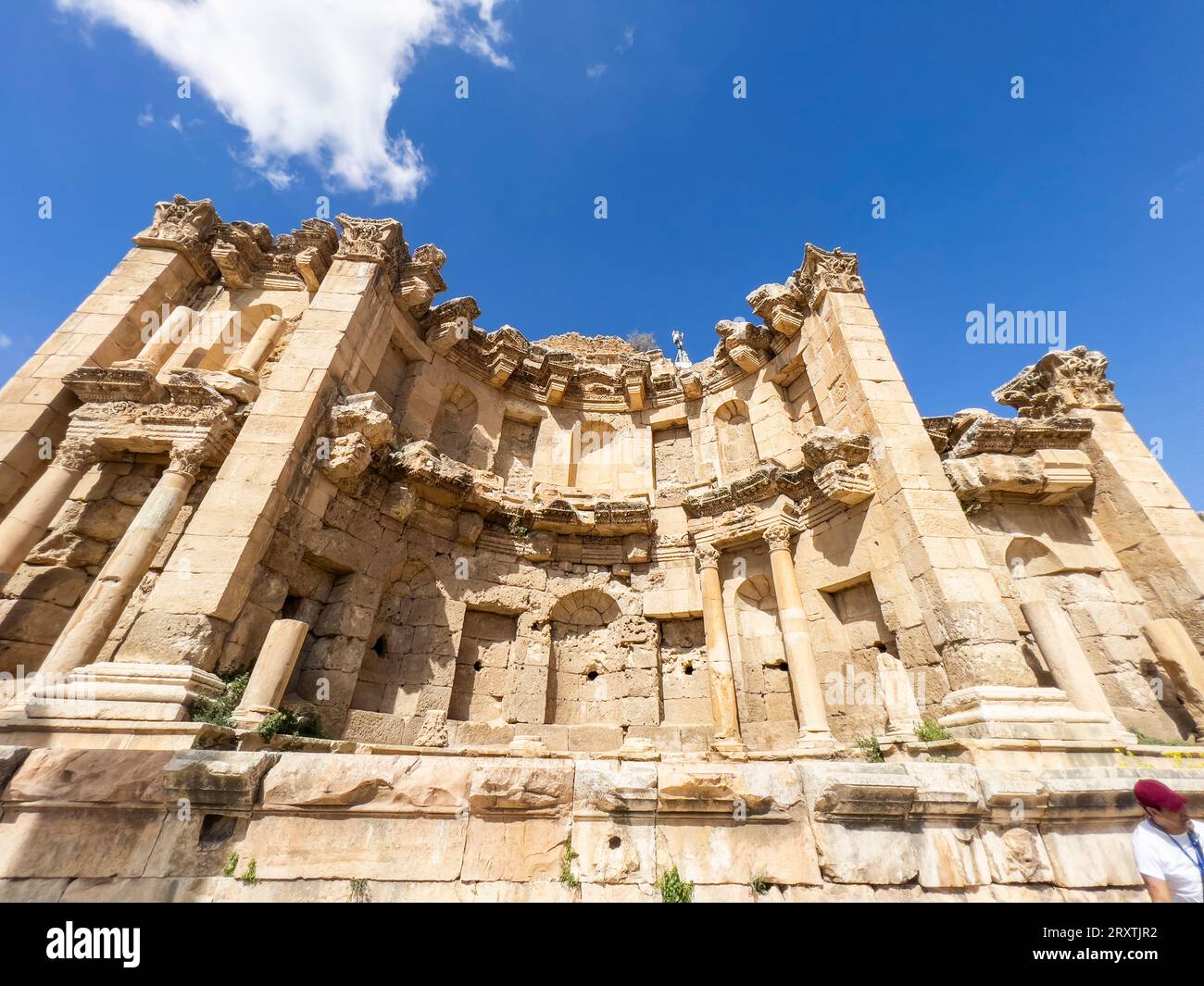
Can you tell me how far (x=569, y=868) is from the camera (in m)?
3.54

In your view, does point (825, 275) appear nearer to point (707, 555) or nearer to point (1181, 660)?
point (707, 555)

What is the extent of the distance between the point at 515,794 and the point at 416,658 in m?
6.71

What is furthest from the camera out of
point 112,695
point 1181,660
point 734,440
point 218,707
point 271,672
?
point 734,440

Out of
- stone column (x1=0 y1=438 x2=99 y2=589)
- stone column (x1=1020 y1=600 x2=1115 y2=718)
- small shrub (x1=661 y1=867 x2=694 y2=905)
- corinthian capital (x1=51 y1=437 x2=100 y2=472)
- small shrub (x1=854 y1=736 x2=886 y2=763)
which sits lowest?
small shrub (x1=661 y1=867 x2=694 y2=905)

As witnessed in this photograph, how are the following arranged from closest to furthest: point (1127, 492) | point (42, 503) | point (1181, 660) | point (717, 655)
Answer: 1. point (42, 503)
2. point (1181, 660)
3. point (1127, 492)
4. point (717, 655)

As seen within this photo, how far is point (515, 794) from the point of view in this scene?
3664mm

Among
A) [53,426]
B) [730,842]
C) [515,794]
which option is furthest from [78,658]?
[730,842]

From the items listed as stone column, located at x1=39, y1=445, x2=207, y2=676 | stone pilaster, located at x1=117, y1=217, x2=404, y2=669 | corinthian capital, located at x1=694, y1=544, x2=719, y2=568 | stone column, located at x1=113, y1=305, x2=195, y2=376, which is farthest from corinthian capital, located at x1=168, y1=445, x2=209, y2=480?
corinthian capital, located at x1=694, y1=544, x2=719, y2=568

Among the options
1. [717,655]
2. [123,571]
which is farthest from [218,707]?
[717,655]

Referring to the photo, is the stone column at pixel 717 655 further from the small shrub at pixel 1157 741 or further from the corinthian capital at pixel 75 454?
the corinthian capital at pixel 75 454

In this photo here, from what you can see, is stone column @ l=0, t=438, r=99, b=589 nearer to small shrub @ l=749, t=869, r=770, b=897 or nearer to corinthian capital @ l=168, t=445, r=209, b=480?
corinthian capital @ l=168, t=445, r=209, b=480

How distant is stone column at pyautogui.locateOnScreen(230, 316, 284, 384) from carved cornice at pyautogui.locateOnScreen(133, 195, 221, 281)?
6.44 ft

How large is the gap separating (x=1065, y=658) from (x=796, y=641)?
3.65 meters

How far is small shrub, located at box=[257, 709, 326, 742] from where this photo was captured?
605 centimetres
